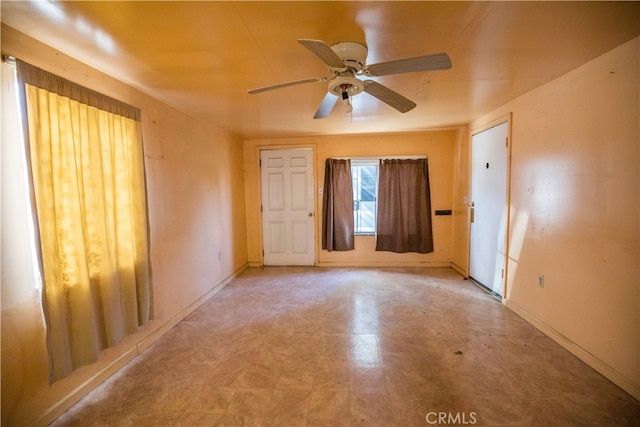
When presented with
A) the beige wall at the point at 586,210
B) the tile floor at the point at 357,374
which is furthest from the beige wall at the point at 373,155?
the beige wall at the point at 586,210

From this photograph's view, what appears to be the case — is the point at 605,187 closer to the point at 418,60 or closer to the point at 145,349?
the point at 418,60

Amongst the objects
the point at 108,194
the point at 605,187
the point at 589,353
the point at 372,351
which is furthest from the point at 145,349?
the point at 605,187

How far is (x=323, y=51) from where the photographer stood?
1.29 meters

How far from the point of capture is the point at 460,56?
71.5 inches

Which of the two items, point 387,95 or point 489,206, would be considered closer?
point 387,95

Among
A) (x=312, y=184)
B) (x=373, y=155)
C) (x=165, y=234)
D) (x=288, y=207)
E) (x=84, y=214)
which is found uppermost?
(x=373, y=155)

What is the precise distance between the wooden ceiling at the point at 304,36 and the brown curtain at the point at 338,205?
1985 mm

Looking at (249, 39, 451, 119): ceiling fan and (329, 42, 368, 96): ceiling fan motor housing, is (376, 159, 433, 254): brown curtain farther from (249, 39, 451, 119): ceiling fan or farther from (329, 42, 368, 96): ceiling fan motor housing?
(329, 42, 368, 96): ceiling fan motor housing

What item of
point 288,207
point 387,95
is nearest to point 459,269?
point 288,207

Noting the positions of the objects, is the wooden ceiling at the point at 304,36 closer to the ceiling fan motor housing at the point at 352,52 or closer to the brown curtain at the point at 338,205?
the ceiling fan motor housing at the point at 352,52

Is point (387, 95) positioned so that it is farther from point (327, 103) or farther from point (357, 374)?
point (357, 374)

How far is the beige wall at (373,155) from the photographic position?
438 cm

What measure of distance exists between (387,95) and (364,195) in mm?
2875

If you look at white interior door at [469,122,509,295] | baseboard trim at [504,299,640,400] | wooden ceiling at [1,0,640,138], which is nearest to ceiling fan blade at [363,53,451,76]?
wooden ceiling at [1,0,640,138]
